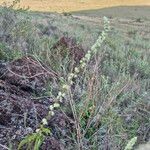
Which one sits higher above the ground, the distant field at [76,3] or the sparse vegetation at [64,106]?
the sparse vegetation at [64,106]

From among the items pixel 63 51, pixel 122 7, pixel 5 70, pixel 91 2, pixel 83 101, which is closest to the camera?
pixel 83 101

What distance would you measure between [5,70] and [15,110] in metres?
0.85

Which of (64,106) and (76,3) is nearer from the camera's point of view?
(64,106)

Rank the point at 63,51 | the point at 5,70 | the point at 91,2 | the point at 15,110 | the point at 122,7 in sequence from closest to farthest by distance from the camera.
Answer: the point at 15,110, the point at 5,70, the point at 63,51, the point at 122,7, the point at 91,2

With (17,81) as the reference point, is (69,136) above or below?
below

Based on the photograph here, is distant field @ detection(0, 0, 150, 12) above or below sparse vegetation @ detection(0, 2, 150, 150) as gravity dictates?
below

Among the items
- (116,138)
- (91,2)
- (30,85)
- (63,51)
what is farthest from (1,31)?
(91,2)

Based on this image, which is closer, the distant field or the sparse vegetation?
the sparse vegetation

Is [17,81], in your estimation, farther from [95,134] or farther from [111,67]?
[111,67]

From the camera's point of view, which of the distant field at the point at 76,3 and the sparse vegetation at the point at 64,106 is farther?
the distant field at the point at 76,3

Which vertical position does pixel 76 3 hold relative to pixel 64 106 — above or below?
below

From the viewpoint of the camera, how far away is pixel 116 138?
4484 mm

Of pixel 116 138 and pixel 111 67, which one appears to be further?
pixel 111 67

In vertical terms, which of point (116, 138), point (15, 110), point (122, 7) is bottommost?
point (122, 7)
